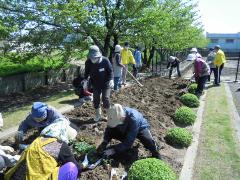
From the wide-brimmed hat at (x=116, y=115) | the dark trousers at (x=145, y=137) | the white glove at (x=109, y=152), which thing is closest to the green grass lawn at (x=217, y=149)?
the dark trousers at (x=145, y=137)

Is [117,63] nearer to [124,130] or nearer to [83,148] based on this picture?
[83,148]

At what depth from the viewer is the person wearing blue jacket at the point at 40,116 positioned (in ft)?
18.8

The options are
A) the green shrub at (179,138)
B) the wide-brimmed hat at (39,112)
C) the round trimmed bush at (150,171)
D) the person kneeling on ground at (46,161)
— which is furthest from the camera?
the green shrub at (179,138)

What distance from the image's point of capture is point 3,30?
447 inches

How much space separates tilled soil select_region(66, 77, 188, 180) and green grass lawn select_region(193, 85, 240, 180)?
44cm

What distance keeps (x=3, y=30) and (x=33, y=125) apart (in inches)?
238

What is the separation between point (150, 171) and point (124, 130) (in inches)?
43.2

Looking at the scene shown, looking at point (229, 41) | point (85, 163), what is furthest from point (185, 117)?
point (229, 41)

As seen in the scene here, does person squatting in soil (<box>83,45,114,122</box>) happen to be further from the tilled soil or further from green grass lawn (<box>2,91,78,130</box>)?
green grass lawn (<box>2,91,78,130</box>)

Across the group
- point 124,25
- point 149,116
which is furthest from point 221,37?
point 149,116

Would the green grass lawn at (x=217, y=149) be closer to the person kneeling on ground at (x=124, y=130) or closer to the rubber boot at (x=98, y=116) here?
the person kneeling on ground at (x=124, y=130)

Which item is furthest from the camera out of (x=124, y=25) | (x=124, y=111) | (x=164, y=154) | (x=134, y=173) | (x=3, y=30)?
(x=124, y=25)

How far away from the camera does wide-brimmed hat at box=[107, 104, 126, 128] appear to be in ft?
18.4

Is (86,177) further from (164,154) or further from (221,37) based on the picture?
(221,37)
